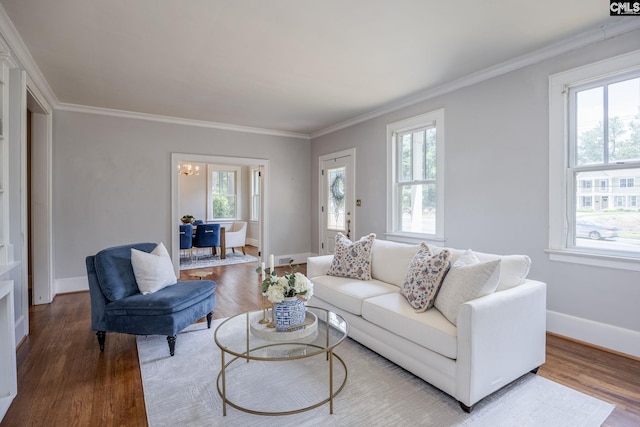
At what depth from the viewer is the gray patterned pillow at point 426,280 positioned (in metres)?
2.24

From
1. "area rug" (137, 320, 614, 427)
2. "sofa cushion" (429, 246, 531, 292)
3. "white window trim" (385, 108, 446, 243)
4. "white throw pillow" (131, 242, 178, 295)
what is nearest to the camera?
"area rug" (137, 320, 614, 427)

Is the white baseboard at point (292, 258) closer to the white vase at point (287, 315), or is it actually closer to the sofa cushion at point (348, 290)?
the sofa cushion at point (348, 290)

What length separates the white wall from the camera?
104 inches

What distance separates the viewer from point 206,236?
22.1 feet

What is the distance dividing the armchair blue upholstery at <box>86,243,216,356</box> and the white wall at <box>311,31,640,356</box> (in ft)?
9.84

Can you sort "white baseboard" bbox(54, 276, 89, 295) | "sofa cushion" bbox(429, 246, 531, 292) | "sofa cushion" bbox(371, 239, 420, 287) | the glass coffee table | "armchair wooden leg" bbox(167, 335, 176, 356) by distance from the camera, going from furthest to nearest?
"white baseboard" bbox(54, 276, 89, 295) → "sofa cushion" bbox(371, 239, 420, 287) → "armchair wooden leg" bbox(167, 335, 176, 356) → "sofa cushion" bbox(429, 246, 531, 292) → the glass coffee table

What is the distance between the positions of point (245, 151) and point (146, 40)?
315 centimetres

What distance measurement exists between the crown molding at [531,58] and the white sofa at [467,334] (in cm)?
198

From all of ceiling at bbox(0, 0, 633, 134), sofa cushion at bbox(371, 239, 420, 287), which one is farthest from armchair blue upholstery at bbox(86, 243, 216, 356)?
ceiling at bbox(0, 0, 633, 134)

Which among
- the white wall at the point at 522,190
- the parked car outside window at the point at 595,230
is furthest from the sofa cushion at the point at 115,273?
the parked car outside window at the point at 595,230

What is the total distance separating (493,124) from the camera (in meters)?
3.41

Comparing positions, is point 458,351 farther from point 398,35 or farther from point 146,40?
point 146,40

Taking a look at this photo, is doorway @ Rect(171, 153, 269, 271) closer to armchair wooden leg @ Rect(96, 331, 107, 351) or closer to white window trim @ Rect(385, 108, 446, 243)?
white window trim @ Rect(385, 108, 446, 243)

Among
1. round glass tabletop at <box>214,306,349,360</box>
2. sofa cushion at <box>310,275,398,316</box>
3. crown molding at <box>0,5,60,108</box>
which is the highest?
crown molding at <box>0,5,60,108</box>
